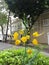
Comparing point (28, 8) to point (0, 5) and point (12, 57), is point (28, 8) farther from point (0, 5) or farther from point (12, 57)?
point (12, 57)

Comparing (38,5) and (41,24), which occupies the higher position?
(38,5)

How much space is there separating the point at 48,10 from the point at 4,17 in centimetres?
803

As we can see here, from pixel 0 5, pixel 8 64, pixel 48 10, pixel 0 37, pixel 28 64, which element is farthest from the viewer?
pixel 0 37

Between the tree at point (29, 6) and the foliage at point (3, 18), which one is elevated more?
the tree at point (29, 6)

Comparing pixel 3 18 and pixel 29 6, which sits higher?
pixel 29 6

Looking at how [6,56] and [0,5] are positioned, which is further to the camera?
[0,5]

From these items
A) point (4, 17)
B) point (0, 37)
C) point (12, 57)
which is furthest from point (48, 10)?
point (12, 57)

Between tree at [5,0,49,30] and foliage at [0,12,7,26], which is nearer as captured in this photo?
tree at [5,0,49,30]

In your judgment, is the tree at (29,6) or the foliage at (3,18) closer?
the tree at (29,6)

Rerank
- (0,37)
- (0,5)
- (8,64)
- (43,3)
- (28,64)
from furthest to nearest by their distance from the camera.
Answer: (0,37) → (0,5) → (43,3) → (8,64) → (28,64)

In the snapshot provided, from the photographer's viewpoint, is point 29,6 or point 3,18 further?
point 3,18

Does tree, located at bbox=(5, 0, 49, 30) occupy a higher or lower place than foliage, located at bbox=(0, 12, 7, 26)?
higher

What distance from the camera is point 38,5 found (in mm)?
21750

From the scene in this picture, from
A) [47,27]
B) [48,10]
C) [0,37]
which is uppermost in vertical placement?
[48,10]
